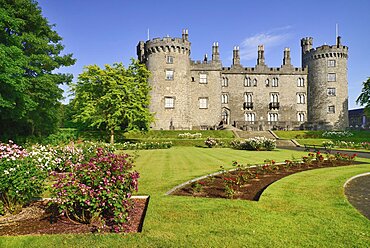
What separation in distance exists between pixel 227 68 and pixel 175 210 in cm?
4552

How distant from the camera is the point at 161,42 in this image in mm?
42156

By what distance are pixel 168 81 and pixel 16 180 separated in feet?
123

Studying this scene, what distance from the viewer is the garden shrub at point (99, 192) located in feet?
19.0

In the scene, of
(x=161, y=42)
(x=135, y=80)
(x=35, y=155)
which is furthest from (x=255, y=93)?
(x=35, y=155)

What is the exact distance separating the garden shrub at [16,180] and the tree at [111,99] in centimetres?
2233

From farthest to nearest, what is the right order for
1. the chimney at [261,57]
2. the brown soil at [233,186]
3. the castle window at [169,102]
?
1. the chimney at [261,57]
2. the castle window at [169,102]
3. the brown soil at [233,186]

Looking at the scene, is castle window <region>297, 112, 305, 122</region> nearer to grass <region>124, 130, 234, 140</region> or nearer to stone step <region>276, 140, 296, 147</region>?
stone step <region>276, 140, 296, 147</region>

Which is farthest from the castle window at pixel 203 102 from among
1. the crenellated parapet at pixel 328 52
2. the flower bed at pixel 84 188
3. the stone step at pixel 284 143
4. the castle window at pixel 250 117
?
the flower bed at pixel 84 188

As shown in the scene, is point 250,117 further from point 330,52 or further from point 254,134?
point 330,52

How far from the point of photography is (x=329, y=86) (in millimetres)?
48406

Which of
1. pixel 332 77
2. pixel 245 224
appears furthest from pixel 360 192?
pixel 332 77

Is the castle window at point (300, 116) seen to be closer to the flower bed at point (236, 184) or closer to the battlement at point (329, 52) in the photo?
the battlement at point (329, 52)

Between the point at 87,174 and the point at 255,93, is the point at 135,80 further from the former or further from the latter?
the point at 87,174

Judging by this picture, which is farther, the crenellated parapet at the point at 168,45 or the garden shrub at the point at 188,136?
the crenellated parapet at the point at 168,45
